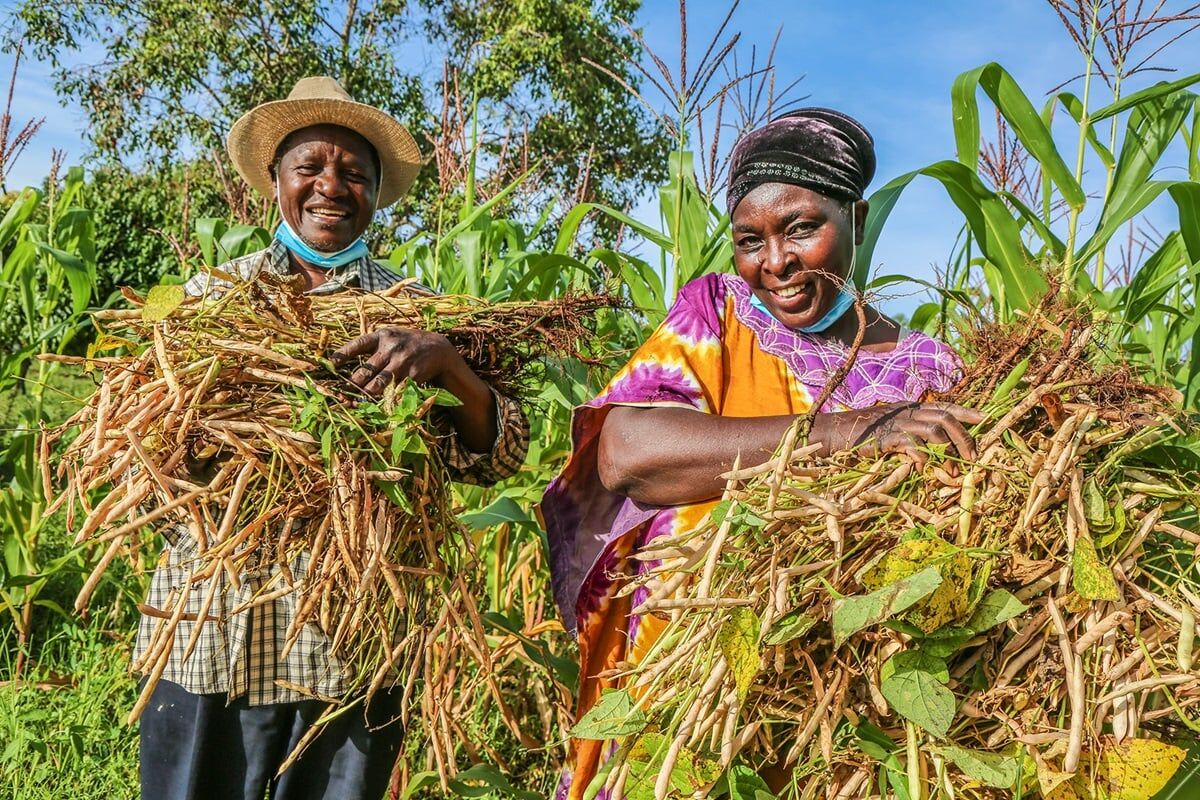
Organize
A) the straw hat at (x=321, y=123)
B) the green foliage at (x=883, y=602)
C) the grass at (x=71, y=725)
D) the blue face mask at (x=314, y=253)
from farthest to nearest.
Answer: the grass at (x=71, y=725) < the straw hat at (x=321, y=123) < the blue face mask at (x=314, y=253) < the green foliage at (x=883, y=602)

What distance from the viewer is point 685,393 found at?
1509 mm

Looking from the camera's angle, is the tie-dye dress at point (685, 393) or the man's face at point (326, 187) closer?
the tie-dye dress at point (685, 393)

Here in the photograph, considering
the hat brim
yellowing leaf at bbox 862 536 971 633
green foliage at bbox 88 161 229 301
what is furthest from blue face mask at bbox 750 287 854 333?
green foliage at bbox 88 161 229 301

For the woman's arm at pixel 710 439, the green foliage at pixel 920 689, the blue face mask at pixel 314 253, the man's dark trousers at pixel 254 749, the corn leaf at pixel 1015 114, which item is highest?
the corn leaf at pixel 1015 114

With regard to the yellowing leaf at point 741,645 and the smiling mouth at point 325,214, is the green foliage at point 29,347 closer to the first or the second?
the smiling mouth at point 325,214

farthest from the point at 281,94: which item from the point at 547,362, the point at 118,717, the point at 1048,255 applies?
the point at 1048,255

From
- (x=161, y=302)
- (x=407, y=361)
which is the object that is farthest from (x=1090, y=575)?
(x=161, y=302)

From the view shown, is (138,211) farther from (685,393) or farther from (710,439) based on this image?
(710,439)

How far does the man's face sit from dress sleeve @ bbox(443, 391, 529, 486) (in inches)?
20.7

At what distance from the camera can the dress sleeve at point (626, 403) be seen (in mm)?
1524

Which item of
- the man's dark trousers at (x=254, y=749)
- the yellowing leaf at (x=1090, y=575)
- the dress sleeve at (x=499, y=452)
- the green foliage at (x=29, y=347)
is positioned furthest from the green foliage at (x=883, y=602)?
the green foliage at (x=29, y=347)

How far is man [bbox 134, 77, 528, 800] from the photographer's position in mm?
1732

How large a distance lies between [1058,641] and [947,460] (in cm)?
24

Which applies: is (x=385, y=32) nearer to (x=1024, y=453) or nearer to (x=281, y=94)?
(x=281, y=94)
